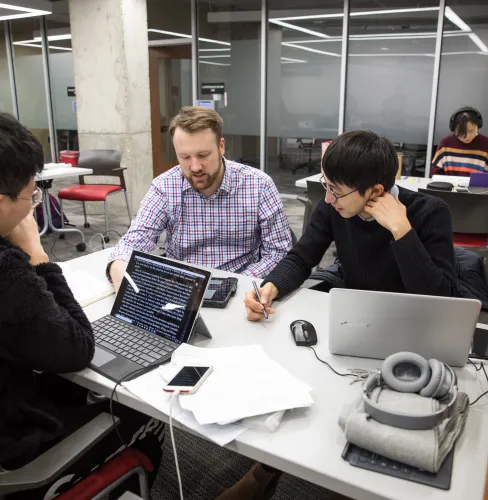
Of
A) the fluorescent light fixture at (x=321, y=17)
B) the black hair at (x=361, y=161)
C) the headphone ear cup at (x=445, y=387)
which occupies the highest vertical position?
the fluorescent light fixture at (x=321, y=17)

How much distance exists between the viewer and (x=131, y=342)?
1335mm

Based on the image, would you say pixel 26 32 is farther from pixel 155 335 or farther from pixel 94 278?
pixel 155 335

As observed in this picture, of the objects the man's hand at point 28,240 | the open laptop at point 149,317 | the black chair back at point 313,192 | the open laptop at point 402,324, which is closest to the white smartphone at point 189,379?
the open laptop at point 149,317

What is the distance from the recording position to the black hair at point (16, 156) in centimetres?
102

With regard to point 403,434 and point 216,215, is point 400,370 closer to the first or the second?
point 403,434

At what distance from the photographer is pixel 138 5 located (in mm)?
6000

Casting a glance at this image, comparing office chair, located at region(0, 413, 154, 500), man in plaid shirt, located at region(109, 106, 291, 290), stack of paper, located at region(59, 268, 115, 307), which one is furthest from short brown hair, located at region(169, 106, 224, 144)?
office chair, located at region(0, 413, 154, 500)

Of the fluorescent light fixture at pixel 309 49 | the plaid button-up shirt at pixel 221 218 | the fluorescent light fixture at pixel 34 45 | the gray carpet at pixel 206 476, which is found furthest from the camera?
the fluorescent light fixture at pixel 34 45

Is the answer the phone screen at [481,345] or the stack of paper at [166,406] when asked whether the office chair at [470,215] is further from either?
the stack of paper at [166,406]

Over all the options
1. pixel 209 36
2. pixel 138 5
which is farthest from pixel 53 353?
pixel 209 36

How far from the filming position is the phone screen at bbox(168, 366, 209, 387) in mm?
1095

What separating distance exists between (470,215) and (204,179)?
1787mm

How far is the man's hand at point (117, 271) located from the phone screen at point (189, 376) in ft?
1.76

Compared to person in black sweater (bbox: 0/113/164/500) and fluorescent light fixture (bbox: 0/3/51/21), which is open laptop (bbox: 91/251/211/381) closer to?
person in black sweater (bbox: 0/113/164/500)
